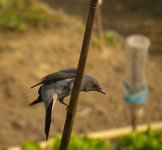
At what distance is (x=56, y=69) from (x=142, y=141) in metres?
2.02

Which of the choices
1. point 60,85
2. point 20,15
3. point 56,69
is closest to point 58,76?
point 60,85

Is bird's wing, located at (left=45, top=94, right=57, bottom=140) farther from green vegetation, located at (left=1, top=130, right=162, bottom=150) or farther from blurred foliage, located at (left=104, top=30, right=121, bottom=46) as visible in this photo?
blurred foliage, located at (left=104, top=30, right=121, bottom=46)

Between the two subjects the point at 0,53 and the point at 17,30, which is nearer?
the point at 0,53

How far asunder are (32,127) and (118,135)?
90 cm

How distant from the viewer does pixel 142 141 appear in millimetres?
3066

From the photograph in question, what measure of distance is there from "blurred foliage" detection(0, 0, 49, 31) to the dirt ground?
0.14m

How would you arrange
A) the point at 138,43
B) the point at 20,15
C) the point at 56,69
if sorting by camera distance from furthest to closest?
the point at 20,15 < the point at 56,69 < the point at 138,43

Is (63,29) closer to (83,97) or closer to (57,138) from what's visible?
(83,97)

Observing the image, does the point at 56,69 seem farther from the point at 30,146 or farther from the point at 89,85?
the point at 89,85

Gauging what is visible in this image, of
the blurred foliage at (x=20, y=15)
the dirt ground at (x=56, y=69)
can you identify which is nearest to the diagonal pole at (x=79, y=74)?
the dirt ground at (x=56, y=69)

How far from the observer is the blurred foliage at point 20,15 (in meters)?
5.52

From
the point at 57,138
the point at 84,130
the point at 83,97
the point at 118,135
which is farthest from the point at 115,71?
the point at 57,138

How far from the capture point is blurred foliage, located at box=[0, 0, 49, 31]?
5.52 meters

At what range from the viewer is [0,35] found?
532 cm
